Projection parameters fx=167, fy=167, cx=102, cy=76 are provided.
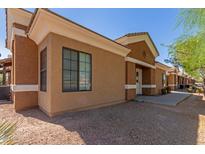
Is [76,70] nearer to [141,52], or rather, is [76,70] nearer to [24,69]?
[24,69]

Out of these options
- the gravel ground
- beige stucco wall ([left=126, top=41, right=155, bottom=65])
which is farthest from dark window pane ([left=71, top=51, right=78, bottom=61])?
beige stucco wall ([left=126, top=41, right=155, bottom=65])

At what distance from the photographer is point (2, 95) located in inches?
531

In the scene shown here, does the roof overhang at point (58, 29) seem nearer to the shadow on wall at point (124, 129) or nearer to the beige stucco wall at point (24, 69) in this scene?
the beige stucco wall at point (24, 69)

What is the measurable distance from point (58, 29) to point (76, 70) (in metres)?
1.97

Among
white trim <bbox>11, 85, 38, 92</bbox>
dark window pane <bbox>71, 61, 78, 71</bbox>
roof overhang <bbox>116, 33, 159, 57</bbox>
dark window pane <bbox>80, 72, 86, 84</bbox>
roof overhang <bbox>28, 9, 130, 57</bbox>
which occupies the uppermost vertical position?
roof overhang <bbox>116, 33, 159, 57</bbox>

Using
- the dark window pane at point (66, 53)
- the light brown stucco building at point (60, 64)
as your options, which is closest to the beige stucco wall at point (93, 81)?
the light brown stucco building at point (60, 64)

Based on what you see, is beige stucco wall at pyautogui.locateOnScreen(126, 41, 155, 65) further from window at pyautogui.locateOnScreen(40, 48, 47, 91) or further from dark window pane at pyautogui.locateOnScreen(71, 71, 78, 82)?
window at pyautogui.locateOnScreen(40, 48, 47, 91)

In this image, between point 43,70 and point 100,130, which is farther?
point 43,70

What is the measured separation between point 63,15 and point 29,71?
340 centimetres

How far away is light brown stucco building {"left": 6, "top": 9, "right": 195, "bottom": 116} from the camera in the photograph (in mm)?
6668

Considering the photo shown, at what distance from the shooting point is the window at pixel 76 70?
723 centimetres

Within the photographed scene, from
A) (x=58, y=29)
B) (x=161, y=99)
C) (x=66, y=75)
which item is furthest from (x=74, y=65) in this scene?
(x=161, y=99)

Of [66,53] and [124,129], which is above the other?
[66,53]

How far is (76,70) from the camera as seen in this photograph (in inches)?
303
